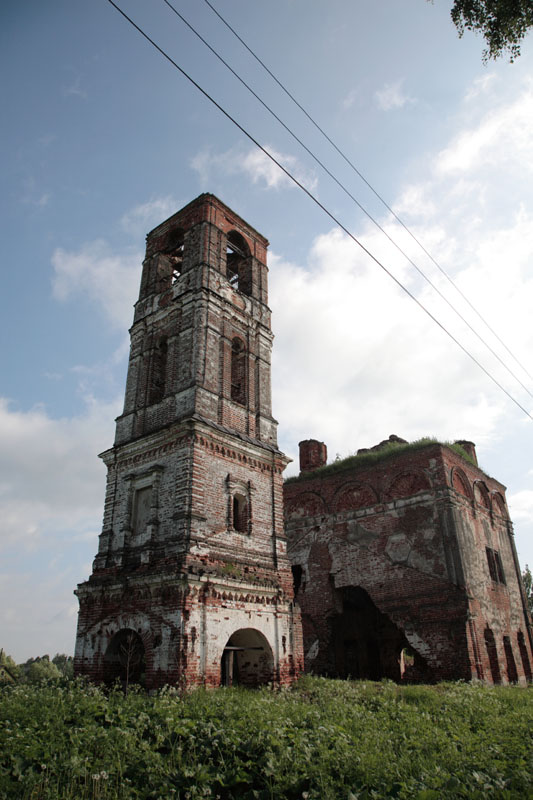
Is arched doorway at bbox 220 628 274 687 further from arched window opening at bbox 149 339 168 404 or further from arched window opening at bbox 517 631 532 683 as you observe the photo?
arched window opening at bbox 517 631 532 683

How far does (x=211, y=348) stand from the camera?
13328 millimetres

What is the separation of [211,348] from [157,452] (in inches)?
118

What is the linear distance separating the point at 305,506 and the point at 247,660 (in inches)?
310

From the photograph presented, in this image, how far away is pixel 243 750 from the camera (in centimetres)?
599

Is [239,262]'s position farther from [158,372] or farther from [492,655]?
[492,655]

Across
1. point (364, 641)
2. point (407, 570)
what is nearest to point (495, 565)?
point (407, 570)

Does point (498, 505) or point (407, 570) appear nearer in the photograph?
point (407, 570)

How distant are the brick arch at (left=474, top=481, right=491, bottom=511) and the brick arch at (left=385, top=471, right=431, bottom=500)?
9.39ft

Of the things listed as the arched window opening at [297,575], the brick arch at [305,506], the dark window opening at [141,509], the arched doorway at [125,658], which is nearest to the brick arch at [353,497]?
the brick arch at [305,506]

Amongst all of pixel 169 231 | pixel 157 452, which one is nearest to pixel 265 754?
pixel 157 452

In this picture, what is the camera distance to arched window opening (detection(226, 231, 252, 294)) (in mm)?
16125

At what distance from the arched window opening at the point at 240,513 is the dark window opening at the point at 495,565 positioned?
389 inches

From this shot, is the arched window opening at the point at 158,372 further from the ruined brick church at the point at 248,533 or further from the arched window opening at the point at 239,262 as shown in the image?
the arched window opening at the point at 239,262

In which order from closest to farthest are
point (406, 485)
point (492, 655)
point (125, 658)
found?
point (125, 658) < point (492, 655) < point (406, 485)
